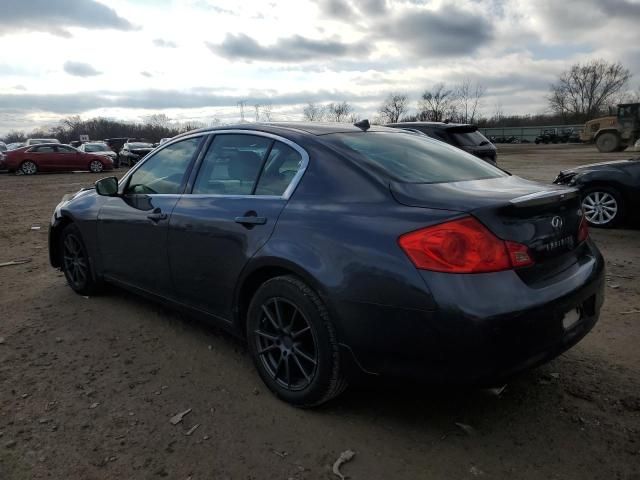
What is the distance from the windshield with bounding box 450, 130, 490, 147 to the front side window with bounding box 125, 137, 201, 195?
24.1 ft

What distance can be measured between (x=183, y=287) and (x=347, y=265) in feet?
4.97

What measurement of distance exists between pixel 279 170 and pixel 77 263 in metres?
2.73

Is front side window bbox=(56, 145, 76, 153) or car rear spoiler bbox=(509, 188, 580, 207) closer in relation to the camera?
→ car rear spoiler bbox=(509, 188, 580, 207)

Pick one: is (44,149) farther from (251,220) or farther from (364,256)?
(364,256)

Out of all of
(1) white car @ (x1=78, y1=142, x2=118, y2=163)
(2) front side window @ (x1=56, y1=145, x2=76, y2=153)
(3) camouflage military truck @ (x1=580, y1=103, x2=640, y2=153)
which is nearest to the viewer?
(2) front side window @ (x1=56, y1=145, x2=76, y2=153)

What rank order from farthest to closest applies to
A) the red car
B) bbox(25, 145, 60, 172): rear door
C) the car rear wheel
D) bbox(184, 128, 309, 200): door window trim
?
the car rear wheel
bbox(25, 145, 60, 172): rear door
the red car
bbox(184, 128, 309, 200): door window trim

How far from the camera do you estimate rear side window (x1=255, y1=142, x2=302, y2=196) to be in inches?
118

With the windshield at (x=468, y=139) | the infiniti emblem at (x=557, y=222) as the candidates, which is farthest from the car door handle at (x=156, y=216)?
the windshield at (x=468, y=139)

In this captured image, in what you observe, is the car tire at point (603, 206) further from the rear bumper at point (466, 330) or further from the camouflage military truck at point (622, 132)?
the camouflage military truck at point (622, 132)

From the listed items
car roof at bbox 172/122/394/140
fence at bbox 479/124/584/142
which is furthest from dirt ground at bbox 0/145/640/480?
fence at bbox 479/124/584/142

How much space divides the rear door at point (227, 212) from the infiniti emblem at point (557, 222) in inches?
53.0

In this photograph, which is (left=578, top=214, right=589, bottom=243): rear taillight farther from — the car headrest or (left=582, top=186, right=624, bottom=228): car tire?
(left=582, top=186, right=624, bottom=228): car tire

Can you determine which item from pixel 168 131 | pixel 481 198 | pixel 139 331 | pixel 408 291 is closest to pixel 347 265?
pixel 408 291

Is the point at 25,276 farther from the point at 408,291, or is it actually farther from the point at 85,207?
the point at 408,291
